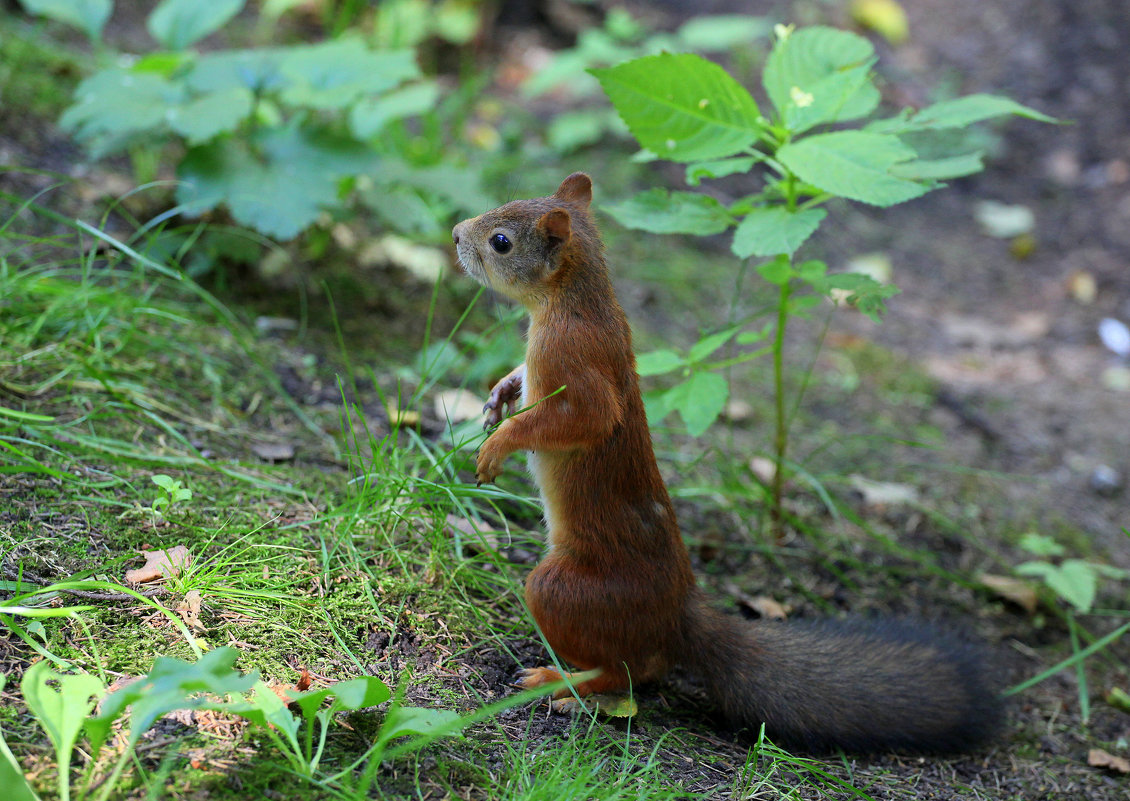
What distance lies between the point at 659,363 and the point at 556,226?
58 cm

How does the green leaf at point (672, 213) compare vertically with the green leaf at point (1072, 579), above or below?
above

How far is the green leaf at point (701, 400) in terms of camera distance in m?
2.29

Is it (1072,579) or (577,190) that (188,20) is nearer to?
(577,190)

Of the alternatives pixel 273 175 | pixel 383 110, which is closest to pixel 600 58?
pixel 383 110

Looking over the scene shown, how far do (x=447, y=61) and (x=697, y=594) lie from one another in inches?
193

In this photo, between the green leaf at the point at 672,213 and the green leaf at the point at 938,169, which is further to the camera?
the green leaf at the point at 672,213

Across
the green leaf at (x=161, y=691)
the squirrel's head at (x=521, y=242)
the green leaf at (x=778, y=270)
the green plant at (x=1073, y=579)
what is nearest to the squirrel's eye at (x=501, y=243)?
the squirrel's head at (x=521, y=242)

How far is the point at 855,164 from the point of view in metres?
2.10

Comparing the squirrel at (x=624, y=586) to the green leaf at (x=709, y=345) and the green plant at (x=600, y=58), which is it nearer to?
the green leaf at (x=709, y=345)

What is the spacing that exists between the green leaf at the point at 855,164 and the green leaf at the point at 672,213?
0.86 ft

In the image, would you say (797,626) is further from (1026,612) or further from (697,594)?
(1026,612)

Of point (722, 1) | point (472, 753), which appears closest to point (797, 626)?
point (472, 753)

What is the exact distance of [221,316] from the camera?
3012 millimetres

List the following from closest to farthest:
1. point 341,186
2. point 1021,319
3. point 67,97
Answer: point 341,186 < point 67,97 < point 1021,319
